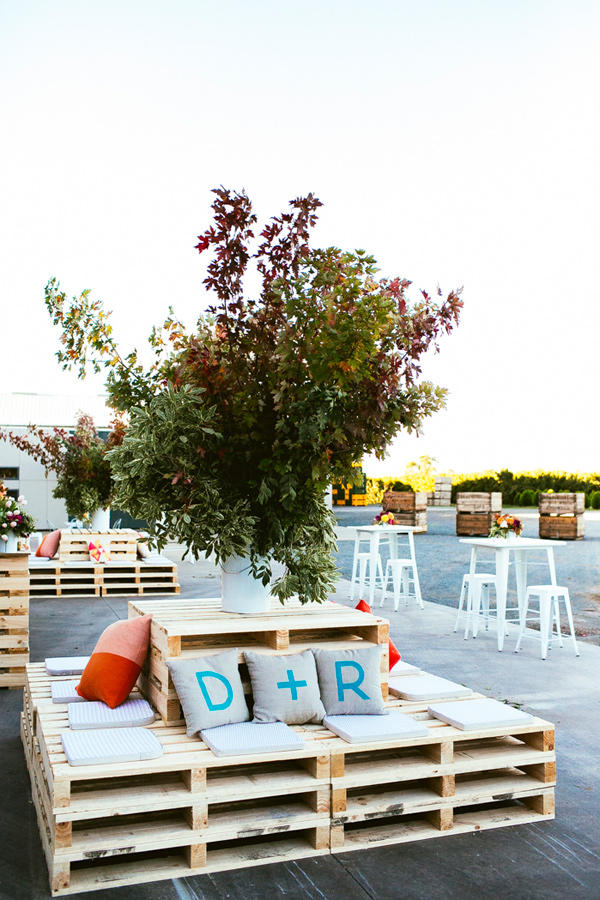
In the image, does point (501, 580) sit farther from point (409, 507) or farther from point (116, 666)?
point (409, 507)

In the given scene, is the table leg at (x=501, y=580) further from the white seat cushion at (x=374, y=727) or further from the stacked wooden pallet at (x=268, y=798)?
the white seat cushion at (x=374, y=727)

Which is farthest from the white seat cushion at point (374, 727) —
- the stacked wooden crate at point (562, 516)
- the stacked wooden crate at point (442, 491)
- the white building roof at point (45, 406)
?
the stacked wooden crate at point (442, 491)

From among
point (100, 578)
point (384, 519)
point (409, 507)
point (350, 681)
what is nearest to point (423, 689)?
point (350, 681)

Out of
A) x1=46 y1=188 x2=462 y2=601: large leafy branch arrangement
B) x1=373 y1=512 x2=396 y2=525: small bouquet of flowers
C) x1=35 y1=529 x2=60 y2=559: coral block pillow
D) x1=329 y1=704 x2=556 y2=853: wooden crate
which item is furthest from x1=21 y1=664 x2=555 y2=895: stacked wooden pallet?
x1=35 y1=529 x2=60 y2=559: coral block pillow

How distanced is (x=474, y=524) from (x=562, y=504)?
83.9 inches

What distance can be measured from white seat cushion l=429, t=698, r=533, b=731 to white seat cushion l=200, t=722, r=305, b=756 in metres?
0.70

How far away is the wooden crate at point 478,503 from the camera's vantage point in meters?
19.8

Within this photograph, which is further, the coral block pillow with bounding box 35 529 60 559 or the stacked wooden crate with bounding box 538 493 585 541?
the stacked wooden crate with bounding box 538 493 585 541

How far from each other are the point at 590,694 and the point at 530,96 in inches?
476

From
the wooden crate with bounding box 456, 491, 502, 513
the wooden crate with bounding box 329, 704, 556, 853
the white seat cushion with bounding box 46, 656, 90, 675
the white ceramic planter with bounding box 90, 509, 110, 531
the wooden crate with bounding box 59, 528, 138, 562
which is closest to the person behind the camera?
the wooden crate with bounding box 329, 704, 556, 853

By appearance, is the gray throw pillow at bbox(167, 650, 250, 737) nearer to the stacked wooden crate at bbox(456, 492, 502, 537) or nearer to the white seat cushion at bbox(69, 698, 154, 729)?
the white seat cushion at bbox(69, 698, 154, 729)

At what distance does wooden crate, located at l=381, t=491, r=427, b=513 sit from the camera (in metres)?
19.5

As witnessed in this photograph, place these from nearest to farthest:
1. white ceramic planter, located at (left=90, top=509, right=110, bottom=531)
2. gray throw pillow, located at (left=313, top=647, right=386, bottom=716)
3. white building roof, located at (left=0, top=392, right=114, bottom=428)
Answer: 1. gray throw pillow, located at (left=313, top=647, right=386, bottom=716)
2. white ceramic planter, located at (left=90, top=509, right=110, bottom=531)
3. white building roof, located at (left=0, top=392, right=114, bottom=428)

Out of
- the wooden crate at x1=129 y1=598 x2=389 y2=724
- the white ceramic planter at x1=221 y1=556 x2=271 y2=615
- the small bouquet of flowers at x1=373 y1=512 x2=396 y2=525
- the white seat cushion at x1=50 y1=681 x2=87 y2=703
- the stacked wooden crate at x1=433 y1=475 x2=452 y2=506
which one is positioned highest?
the stacked wooden crate at x1=433 y1=475 x2=452 y2=506
